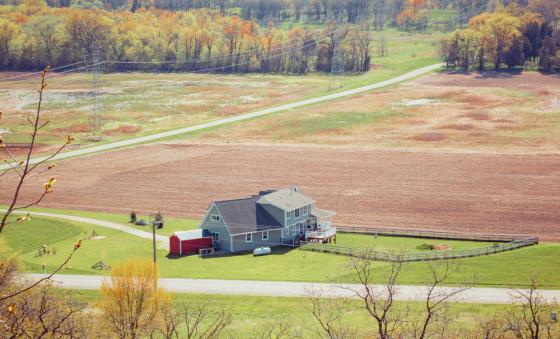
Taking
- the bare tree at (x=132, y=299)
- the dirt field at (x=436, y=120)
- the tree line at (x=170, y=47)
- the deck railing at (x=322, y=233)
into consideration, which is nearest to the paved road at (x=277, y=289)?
the bare tree at (x=132, y=299)

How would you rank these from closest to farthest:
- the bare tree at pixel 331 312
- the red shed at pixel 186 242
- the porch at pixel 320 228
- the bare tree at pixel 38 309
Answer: the bare tree at pixel 38 309 < the bare tree at pixel 331 312 < the red shed at pixel 186 242 < the porch at pixel 320 228

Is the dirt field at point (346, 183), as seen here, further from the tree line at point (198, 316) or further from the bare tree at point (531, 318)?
the tree line at point (198, 316)

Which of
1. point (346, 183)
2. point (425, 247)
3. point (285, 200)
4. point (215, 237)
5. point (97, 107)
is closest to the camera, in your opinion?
point (425, 247)

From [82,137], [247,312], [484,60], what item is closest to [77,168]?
[82,137]

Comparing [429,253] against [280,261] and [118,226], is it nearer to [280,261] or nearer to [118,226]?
[280,261]

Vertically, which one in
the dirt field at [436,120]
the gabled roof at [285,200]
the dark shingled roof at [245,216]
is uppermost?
the dirt field at [436,120]

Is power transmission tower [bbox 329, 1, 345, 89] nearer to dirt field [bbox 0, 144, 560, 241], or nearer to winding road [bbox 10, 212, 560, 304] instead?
dirt field [bbox 0, 144, 560, 241]

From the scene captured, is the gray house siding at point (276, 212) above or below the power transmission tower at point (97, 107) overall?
below

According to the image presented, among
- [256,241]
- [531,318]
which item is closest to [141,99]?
[256,241]
